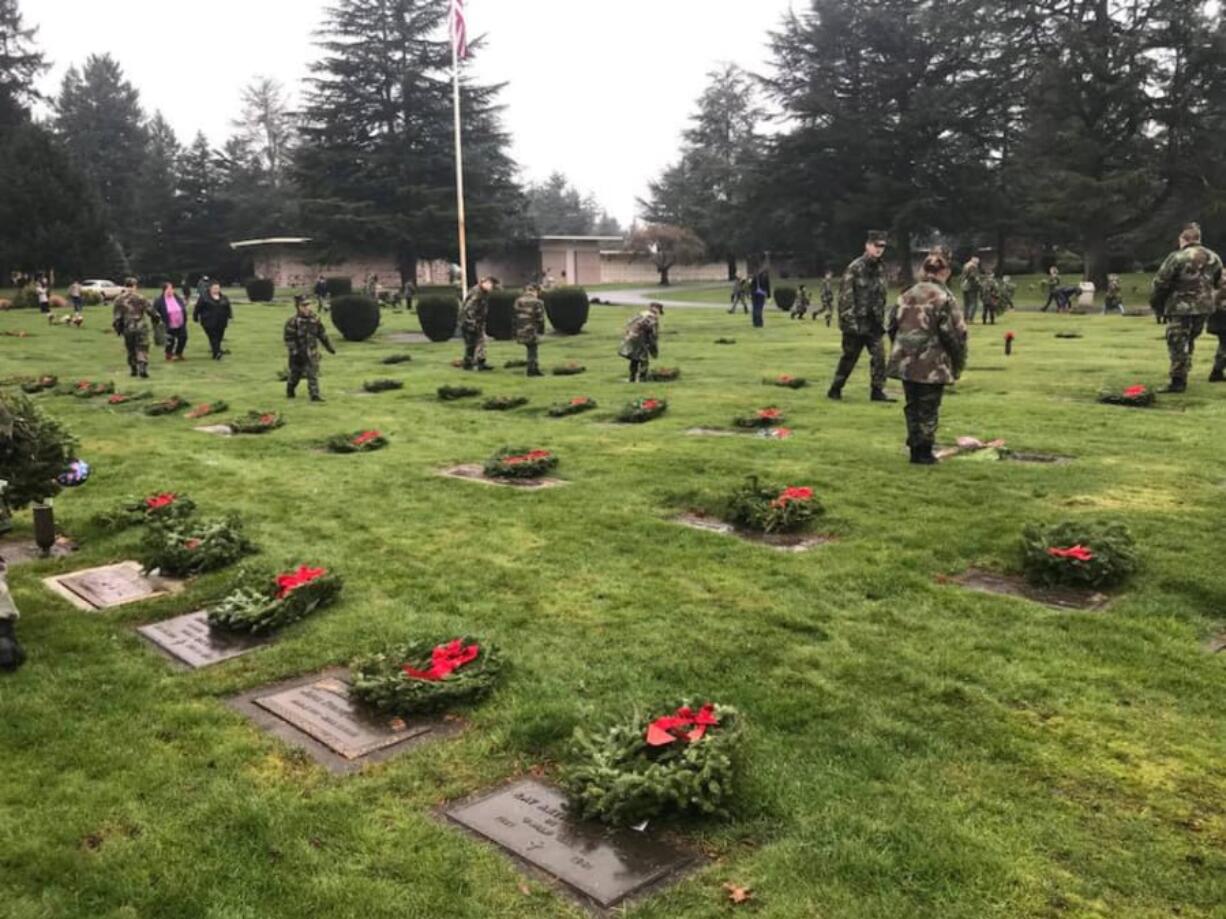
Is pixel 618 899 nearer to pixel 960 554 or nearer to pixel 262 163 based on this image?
pixel 960 554

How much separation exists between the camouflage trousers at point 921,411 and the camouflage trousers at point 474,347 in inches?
452

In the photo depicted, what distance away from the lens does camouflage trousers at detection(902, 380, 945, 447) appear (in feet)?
27.6

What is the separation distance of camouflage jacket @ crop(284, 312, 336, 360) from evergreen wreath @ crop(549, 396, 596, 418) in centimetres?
403

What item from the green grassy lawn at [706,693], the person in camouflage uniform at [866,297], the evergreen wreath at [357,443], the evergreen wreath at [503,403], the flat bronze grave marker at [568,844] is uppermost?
the person in camouflage uniform at [866,297]

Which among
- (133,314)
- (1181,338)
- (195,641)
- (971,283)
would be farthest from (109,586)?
(971,283)

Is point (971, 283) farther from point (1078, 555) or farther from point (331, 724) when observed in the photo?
point (331, 724)

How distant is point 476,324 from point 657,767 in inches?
620

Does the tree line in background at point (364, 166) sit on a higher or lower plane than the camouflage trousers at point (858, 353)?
higher

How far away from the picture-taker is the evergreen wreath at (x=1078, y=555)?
18.0 ft

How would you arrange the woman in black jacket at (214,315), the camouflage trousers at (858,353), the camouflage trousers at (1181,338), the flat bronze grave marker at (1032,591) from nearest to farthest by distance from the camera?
the flat bronze grave marker at (1032,591) < the camouflage trousers at (858,353) < the camouflage trousers at (1181,338) < the woman in black jacket at (214,315)

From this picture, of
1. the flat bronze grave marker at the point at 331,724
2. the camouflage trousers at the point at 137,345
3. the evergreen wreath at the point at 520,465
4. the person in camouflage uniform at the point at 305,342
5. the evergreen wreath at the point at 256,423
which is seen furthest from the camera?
the camouflage trousers at the point at 137,345

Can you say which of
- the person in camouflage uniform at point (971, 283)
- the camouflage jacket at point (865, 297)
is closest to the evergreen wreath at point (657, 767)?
the camouflage jacket at point (865, 297)

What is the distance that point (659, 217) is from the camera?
74.7 metres

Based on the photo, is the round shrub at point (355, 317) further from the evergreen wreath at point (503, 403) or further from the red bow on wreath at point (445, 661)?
the red bow on wreath at point (445, 661)
